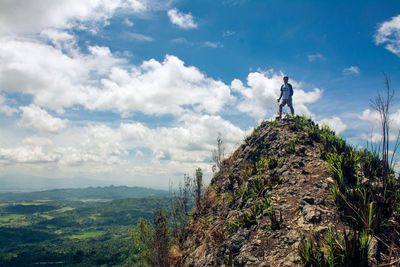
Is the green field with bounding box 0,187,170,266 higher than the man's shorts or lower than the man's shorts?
lower

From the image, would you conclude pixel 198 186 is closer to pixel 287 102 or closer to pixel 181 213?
pixel 181 213

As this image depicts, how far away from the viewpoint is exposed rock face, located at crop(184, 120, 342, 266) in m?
6.38

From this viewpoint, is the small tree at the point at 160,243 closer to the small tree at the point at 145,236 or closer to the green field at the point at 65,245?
the small tree at the point at 145,236

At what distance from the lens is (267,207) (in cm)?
797

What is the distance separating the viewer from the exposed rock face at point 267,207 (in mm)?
6379

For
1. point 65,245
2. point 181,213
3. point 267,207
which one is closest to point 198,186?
point 181,213

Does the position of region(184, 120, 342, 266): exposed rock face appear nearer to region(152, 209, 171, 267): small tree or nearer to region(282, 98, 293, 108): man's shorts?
region(152, 209, 171, 267): small tree

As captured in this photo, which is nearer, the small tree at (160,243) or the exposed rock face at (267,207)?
the exposed rock face at (267,207)

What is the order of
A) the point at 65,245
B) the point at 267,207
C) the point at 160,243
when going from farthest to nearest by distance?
the point at 65,245 → the point at 160,243 → the point at 267,207

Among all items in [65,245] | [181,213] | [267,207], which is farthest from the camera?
[65,245]

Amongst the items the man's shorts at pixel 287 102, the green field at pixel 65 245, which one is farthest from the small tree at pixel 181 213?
the green field at pixel 65 245

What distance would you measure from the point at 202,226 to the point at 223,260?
385cm

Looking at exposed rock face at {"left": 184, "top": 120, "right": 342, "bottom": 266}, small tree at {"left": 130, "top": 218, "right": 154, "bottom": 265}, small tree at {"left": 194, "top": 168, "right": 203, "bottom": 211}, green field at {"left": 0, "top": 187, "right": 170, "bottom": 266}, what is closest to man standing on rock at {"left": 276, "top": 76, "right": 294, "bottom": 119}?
exposed rock face at {"left": 184, "top": 120, "right": 342, "bottom": 266}

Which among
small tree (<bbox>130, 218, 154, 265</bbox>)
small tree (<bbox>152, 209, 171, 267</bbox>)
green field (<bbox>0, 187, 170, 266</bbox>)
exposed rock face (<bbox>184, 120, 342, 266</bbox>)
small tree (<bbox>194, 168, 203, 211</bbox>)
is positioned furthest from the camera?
green field (<bbox>0, 187, 170, 266</bbox>)
